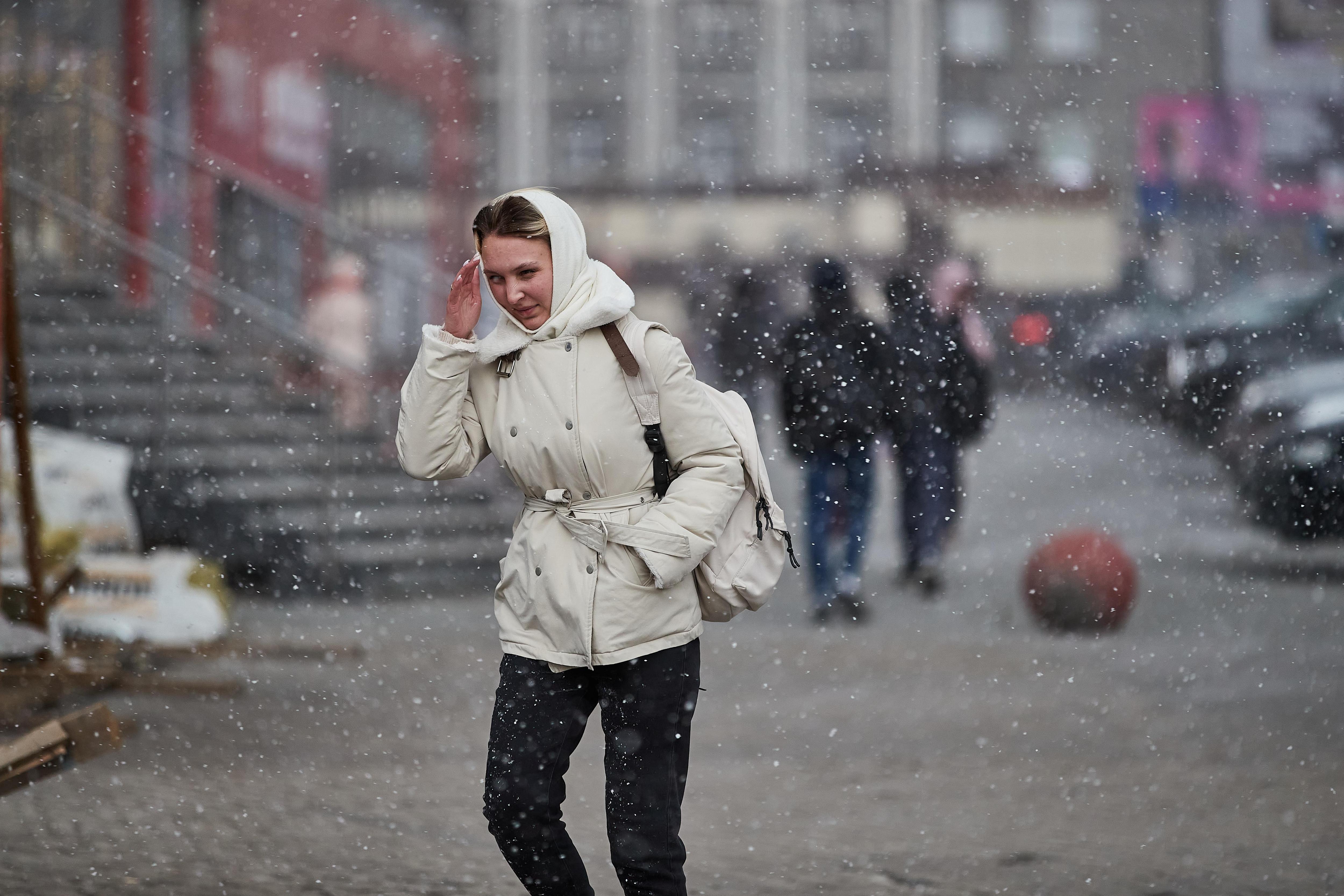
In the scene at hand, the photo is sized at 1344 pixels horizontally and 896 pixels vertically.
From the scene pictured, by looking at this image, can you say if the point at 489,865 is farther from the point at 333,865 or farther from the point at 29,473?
the point at 29,473

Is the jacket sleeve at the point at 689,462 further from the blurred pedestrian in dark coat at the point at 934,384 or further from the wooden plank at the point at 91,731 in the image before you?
the blurred pedestrian in dark coat at the point at 934,384

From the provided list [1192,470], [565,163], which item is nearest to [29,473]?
[1192,470]

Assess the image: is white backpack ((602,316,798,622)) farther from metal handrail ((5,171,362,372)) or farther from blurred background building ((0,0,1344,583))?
metal handrail ((5,171,362,372))

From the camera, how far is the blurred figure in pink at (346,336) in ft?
34.7

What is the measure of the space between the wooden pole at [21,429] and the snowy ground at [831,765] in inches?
23.5

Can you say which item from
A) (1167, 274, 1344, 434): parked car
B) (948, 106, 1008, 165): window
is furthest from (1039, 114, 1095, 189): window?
(1167, 274, 1344, 434): parked car

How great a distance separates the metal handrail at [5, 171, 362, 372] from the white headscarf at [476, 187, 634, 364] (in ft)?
23.4

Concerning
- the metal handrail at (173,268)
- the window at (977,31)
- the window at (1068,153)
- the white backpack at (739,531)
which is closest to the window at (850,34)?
the window at (977,31)

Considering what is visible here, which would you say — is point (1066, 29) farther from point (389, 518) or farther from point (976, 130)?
point (389, 518)

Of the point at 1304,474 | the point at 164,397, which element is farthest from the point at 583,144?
the point at 1304,474

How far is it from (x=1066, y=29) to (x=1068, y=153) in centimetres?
437

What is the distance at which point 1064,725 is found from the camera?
18.8ft

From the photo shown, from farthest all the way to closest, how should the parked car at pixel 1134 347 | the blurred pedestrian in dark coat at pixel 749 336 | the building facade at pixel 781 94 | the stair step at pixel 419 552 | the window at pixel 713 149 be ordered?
the window at pixel 713 149
the building facade at pixel 781 94
the parked car at pixel 1134 347
the blurred pedestrian in dark coat at pixel 749 336
the stair step at pixel 419 552

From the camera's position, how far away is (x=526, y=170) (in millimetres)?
37594
